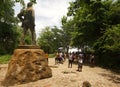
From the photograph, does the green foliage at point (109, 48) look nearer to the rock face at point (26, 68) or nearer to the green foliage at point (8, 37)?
the rock face at point (26, 68)

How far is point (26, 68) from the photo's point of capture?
19.1m

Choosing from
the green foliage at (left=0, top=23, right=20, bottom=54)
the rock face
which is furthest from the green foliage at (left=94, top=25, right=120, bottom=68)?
the green foliage at (left=0, top=23, right=20, bottom=54)

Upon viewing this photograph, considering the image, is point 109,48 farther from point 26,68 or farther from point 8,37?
point 8,37

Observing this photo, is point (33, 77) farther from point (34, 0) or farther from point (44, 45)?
point (44, 45)

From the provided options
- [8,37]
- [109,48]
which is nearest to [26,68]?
[109,48]

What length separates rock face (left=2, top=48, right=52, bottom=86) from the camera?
19.0 m

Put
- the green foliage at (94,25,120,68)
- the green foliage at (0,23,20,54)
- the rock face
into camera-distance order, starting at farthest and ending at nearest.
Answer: the green foliage at (0,23,20,54)
the green foliage at (94,25,120,68)
the rock face

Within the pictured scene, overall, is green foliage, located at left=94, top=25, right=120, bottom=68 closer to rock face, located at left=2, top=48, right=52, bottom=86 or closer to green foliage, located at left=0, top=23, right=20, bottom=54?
rock face, located at left=2, top=48, right=52, bottom=86

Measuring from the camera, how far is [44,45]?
69500mm

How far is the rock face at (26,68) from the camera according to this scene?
1898 cm

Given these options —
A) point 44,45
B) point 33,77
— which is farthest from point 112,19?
point 44,45

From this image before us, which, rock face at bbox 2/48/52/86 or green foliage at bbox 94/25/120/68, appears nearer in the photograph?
rock face at bbox 2/48/52/86

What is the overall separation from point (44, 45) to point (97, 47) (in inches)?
1427

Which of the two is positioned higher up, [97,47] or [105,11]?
[105,11]
